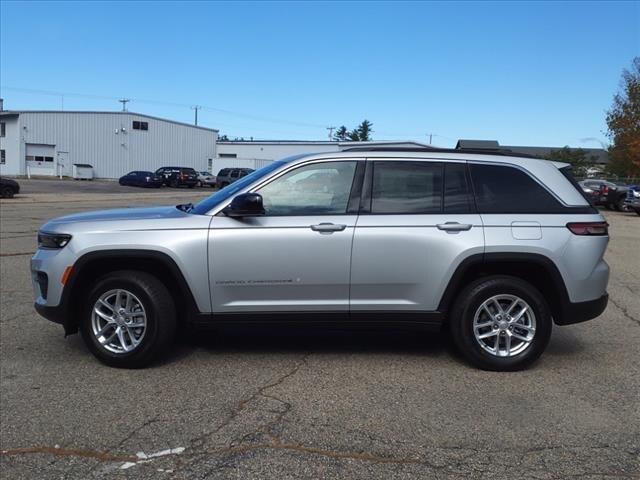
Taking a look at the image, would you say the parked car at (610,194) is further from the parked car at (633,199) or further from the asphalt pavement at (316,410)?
the asphalt pavement at (316,410)

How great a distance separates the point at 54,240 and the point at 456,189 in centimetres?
335

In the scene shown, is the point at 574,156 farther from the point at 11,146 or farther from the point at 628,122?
the point at 11,146

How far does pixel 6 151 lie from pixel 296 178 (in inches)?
2530

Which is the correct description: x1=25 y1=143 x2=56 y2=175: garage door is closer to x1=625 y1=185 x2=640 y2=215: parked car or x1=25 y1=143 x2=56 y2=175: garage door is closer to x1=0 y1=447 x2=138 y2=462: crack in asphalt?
x1=625 y1=185 x2=640 y2=215: parked car

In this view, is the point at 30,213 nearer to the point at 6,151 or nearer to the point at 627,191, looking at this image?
the point at 627,191

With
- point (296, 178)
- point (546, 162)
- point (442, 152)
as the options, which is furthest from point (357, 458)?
point (546, 162)

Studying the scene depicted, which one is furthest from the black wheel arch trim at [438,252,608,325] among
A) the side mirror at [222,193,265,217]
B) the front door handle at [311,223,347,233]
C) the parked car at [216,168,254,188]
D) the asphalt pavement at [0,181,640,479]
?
the parked car at [216,168,254,188]

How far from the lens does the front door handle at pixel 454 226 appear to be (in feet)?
15.9

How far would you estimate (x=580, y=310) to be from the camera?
4.92 metres

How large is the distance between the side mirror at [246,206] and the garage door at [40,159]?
61660 mm

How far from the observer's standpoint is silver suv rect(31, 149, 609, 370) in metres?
4.78

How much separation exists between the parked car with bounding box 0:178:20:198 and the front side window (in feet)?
91.2

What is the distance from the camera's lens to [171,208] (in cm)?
558

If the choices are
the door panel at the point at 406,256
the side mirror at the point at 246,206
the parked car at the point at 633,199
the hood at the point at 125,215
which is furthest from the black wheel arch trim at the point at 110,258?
the parked car at the point at 633,199
